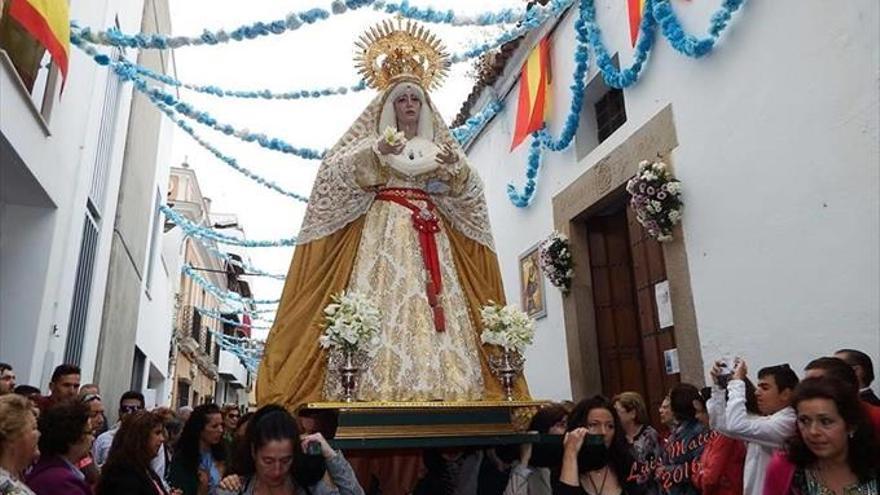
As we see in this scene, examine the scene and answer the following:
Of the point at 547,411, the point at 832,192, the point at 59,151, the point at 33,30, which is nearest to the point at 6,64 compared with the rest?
the point at 33,30

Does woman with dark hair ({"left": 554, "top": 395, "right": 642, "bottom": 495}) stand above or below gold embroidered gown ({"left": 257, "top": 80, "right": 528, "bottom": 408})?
below

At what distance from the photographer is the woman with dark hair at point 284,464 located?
7.01 feet

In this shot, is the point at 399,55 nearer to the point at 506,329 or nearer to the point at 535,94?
the point at 506,329

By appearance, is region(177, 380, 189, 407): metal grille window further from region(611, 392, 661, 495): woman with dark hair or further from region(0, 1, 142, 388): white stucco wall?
region(611, 392, 661, 495): woman with dark hair

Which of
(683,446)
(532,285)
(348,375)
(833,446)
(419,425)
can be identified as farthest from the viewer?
(532,285)

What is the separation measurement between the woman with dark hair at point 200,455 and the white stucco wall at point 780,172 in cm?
323

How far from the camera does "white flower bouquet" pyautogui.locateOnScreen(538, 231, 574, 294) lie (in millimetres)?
6516

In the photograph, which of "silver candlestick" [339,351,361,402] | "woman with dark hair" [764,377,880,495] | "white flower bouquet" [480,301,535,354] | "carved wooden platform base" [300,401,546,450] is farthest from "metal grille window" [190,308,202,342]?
"woman with dark hair" [764,377,880,495]

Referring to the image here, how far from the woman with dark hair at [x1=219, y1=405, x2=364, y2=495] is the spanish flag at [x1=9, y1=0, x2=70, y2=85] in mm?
3652

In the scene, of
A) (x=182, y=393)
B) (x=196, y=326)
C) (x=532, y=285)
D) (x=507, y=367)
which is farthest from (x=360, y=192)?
(x=196, y=326)

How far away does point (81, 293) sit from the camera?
702 centimetres

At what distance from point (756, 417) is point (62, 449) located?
2.79 metres

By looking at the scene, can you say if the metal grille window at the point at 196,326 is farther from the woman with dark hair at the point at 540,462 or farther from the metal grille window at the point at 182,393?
the woman with dark hair at the point at 540,462

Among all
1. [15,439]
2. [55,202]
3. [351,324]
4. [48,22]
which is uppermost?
[48,22]
